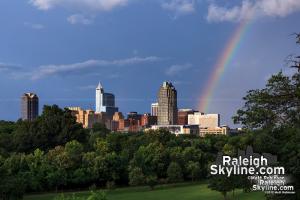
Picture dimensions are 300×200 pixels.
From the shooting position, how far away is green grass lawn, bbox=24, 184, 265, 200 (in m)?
40.5

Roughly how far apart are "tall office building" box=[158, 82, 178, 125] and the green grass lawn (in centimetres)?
14421

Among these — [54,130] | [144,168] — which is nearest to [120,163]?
[144,168]

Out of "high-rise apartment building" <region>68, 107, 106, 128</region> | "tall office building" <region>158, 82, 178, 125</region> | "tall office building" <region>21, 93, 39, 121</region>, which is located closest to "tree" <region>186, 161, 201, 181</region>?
"tall office building" <region>21, 93, 39, 121</region>

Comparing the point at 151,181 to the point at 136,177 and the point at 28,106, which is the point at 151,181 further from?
the point at 28,106

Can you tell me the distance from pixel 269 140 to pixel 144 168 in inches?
1559

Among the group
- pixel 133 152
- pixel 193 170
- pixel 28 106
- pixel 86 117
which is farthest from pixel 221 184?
pixel 86 117

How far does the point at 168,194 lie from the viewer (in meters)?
44.6

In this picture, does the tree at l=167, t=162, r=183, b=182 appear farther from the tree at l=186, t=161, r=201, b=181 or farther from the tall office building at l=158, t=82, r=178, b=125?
the tall office building at l=158, t=82, r=178, b=125

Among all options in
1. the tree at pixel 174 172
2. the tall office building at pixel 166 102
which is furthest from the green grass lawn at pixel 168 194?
the tall office building at pixel 166 102

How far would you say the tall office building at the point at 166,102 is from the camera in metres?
195

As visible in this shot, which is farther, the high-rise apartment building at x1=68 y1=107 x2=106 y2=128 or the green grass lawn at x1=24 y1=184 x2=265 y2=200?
the high-rise apartment building at x1=68 y1=107 x2=106 y2=128

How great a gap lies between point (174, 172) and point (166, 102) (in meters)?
142

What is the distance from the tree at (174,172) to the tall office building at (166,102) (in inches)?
5528

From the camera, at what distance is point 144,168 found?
5312cm
